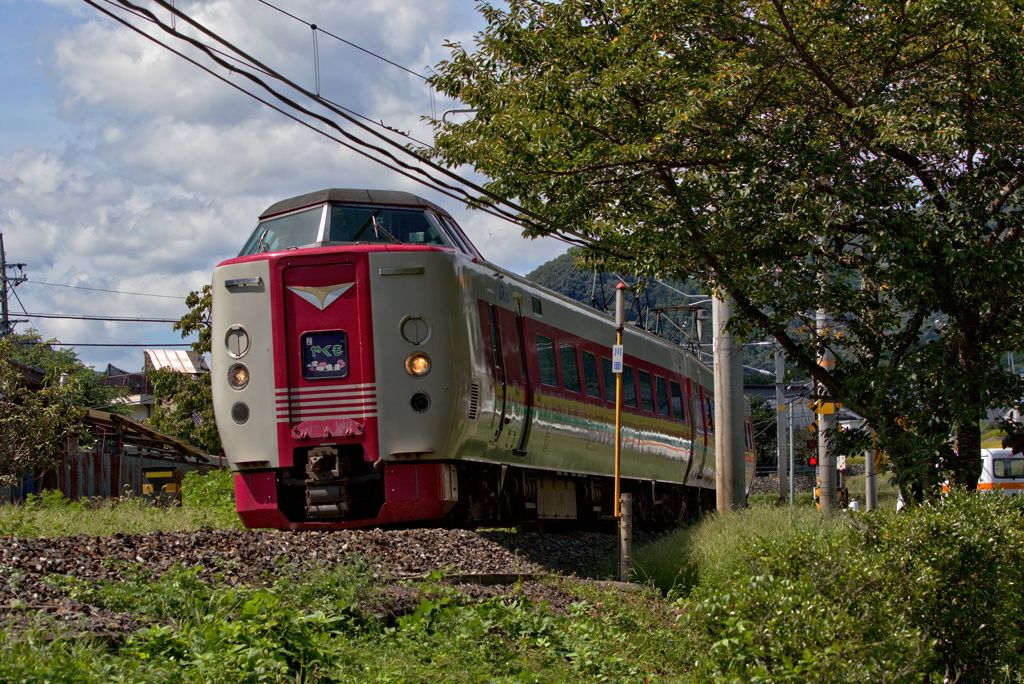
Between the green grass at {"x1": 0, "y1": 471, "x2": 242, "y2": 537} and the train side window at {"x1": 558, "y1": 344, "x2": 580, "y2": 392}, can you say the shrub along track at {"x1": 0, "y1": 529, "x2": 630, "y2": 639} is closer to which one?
the green grass at {"x1": 0, "y1": 471, "x2": 242, "y2": 537}

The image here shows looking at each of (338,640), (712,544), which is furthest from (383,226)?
(338,640)

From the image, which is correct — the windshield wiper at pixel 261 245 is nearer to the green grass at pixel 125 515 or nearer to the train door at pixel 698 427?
the green grass at pixel 125 515

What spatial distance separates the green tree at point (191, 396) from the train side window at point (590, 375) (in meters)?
19.4

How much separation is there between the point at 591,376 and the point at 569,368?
110 centimetres

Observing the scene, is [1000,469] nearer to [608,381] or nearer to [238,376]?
[608,381]

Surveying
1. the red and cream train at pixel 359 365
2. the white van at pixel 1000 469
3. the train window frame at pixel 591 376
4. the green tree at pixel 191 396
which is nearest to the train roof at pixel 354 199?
the red and cream train at pixel 359 365

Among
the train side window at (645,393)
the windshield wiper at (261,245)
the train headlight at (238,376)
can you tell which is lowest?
the train side window at (645,393)

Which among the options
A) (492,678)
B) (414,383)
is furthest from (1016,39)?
(492,678)

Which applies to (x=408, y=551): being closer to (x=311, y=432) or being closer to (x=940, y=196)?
(x=311, y=432)

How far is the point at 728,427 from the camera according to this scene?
773 inches

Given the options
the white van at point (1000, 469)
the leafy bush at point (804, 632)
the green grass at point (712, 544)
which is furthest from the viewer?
the white van at point (1000, 469)

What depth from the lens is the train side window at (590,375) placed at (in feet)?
57.3

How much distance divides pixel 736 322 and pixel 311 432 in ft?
15.3

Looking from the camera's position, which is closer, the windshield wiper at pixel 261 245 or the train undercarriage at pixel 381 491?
the train undercarriage at pixel 381 491
